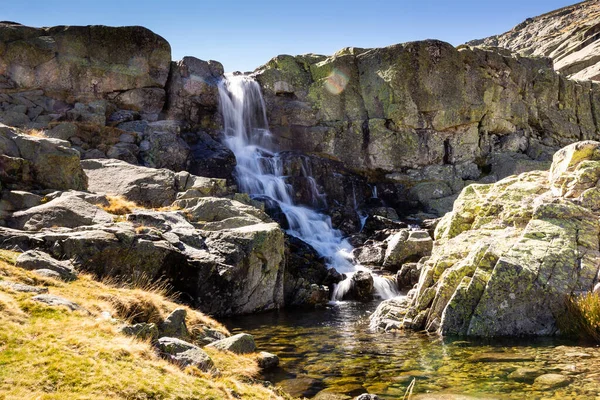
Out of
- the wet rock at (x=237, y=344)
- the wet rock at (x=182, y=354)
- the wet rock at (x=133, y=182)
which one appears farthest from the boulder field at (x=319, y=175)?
the wet rock at (x=182, y=354)

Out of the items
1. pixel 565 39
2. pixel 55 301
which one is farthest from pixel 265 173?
pixel 565 39

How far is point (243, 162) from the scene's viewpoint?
171ft

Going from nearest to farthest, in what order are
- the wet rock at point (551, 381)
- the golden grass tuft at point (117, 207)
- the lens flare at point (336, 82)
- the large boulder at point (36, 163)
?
the wet rock at point (551, 381) → the large boulder at point (36, 163) → the golden grass tuft at point (117, 207) → the lens flare at point (336, 82)

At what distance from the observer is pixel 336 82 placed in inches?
2393

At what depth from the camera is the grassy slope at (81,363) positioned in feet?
23.9

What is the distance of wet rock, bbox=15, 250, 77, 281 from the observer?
44.7 ft

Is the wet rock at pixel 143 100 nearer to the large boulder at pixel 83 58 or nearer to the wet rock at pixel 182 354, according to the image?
the large boulder at pixel 83 58

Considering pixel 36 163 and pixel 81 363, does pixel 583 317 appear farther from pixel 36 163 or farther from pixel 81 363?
pixel 36 163

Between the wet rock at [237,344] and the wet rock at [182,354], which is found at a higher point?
the wet rock at [182,354]

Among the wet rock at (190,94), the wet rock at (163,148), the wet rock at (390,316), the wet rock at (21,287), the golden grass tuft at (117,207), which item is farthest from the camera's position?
the wet rock at (190,94)

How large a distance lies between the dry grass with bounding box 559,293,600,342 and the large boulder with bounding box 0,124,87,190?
2391 centimetres

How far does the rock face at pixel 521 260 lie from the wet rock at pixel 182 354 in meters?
10.1

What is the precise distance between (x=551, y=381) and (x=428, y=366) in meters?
3.40

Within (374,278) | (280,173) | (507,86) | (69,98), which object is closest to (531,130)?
(507,86)
